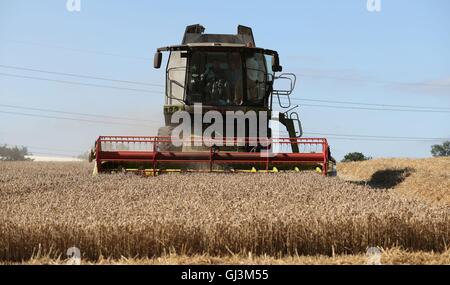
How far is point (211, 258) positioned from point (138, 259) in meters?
0.63

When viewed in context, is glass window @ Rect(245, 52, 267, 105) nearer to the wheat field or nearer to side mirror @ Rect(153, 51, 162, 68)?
side mirror @ Rect(153, 51, 162, 68)

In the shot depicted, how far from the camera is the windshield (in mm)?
12125

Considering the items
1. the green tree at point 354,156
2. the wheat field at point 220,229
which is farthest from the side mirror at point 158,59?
the green tree at point 354,156

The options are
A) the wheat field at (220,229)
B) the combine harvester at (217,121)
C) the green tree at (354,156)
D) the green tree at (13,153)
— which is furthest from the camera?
the green tree at (13,153)

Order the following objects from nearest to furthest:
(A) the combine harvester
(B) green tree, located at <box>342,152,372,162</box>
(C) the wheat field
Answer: (C) the wheat field
(A) the combine harvester
(B) green tree, located at <box>342,152,372,162</box>

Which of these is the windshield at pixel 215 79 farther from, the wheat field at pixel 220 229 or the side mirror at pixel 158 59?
the wheat field at pixel 220 229

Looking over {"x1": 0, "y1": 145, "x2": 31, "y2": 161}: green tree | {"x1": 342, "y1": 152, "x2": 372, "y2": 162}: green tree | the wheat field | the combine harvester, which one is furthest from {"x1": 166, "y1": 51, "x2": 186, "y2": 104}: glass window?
{"x1": 0, "y1": 145, "x2": 31, "y2": 161}: green tree

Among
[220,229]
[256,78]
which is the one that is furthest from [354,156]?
[220,229]

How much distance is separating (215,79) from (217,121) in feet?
2.50

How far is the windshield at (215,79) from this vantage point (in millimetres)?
12125

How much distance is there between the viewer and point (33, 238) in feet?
19.6
